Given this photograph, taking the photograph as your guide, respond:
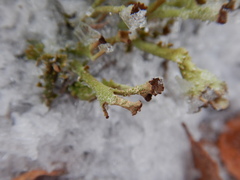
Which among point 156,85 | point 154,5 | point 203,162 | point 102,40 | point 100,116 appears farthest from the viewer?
point 203,162

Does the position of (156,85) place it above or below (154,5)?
below

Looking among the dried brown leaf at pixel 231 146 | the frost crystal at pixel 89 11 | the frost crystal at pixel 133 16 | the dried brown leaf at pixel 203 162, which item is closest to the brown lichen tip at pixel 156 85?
the frost crystal at pixel 133 16

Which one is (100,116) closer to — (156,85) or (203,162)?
(156,85)

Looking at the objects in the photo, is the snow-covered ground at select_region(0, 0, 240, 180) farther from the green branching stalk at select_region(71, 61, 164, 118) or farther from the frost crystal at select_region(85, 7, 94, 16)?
the green branching stalk at select_region(71, 61, 164, 118)

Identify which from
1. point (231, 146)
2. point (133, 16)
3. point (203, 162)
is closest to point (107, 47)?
point (133, 16)

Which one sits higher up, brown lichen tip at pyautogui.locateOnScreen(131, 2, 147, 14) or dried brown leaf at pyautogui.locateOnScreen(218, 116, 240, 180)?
brown lichen tip at pyautogui.locateOnScreen(131, 2, 147, 14)

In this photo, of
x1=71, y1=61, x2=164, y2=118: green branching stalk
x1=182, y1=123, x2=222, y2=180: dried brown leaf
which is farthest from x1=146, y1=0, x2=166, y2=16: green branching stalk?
x1=182, y1=123, x2=222, y2=180: dried brown leaf
